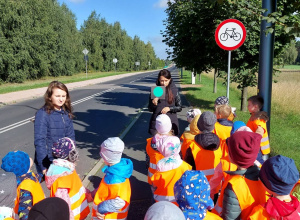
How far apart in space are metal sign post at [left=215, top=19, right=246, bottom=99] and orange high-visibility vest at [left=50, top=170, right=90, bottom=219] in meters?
3.56

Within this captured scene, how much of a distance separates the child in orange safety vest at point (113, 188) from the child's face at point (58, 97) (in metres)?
1.18

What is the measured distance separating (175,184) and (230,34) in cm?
399

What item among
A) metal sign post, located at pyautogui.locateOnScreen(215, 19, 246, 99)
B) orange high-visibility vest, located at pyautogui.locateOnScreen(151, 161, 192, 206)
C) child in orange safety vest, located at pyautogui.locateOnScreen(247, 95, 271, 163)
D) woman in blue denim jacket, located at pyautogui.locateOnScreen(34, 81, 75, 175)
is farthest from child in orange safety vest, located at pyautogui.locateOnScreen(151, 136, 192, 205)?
metal sign post, located at pyautogui.locateOnScreen(215, 19, 246, 99)

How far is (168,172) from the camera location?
8.61 ft

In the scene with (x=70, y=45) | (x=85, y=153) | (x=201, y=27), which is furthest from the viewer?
(x=70, y=45)

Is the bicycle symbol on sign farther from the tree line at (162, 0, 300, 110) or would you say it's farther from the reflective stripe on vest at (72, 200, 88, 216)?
the reflective stripe on vest at (72, 200, 88, 216)

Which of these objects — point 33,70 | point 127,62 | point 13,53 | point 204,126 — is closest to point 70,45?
point 33,70

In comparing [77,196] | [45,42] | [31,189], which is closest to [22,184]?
[31,189]

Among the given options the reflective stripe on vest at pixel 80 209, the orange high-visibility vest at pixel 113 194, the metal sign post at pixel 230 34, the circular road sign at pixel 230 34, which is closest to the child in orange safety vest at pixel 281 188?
the orange high-visibility vest at pixel 113 194

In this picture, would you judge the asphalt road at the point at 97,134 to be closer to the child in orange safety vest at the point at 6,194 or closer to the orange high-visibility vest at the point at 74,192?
the orange high-visibility vest at the point at 74,192

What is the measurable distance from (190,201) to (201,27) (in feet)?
28.5

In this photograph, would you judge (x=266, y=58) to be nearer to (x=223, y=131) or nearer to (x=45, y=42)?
(x=223, y=131)

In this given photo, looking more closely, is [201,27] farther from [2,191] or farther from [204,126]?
[2,191]

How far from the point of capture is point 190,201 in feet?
6.10
